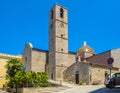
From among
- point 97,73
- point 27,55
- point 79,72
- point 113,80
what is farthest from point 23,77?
point 27,55

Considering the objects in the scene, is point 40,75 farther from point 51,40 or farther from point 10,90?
point 51,40

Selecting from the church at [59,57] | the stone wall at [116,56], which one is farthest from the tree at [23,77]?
the stone wall at [116,56]

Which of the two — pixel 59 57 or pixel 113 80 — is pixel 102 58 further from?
pixel 113 80

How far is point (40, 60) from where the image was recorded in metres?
54.8

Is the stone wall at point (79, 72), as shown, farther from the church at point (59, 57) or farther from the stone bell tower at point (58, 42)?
the stone bell tower at point (58, 42)

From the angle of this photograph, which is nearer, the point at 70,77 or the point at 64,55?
the point at 70,77

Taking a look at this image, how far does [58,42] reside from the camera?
52.3 meters

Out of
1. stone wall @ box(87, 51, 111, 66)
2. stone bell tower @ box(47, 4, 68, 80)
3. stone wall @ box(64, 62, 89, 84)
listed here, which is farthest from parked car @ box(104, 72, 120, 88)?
stone bell tower @ box(47, 4, 68, 80)

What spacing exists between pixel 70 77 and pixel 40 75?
14285 mm

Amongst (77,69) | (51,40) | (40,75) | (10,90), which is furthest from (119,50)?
(10,90)

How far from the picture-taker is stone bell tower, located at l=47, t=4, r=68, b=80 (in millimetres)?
51000

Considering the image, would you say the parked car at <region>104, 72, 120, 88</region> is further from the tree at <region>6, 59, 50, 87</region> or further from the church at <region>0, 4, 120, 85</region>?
the church at <region>0, 4, 120, 85</region>

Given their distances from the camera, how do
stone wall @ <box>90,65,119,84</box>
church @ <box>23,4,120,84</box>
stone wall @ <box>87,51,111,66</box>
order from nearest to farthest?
stone wall @ <box>90,65,119,84</box> < church @ <box>23,4,120,84</box> < stone wall @ <box>87,51,111,66</box>

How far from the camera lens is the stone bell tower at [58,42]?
167ft
